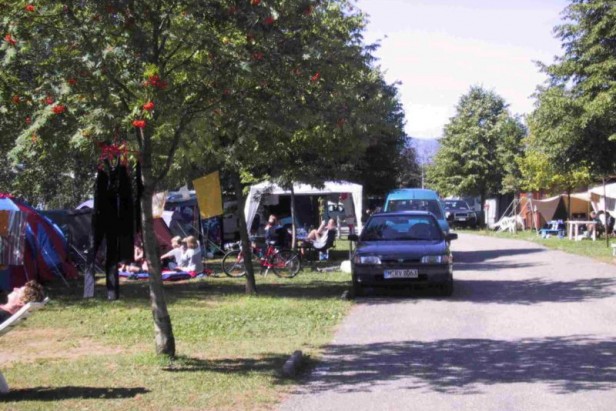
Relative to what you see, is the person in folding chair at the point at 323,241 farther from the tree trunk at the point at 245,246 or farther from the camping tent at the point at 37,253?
the camping tent at the point at 37,253

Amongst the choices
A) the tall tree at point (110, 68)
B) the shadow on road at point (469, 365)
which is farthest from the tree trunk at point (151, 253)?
the shadow on road at point (469, 365)

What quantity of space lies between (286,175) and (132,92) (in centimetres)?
1033

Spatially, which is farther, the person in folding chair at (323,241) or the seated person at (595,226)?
the seated person at (595,226)

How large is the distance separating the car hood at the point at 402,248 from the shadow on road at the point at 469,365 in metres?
3.90

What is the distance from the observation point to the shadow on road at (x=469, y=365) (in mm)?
6836

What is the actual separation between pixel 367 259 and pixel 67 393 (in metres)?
7.32

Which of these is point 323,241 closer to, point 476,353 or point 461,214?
point 476,353

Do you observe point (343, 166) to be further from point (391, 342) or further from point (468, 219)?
point (468, 219)

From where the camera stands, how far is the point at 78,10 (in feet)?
22.6

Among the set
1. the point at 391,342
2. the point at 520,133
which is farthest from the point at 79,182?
the point at 520,133

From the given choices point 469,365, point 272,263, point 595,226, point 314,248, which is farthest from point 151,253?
point 595,226

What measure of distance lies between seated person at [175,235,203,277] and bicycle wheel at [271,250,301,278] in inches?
75.6

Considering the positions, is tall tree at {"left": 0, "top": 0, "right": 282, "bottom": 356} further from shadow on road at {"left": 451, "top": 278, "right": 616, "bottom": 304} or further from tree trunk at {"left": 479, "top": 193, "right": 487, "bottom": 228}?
tree trunk at {"left": 479, "top": 193, "right": 487, "bottom": 228}

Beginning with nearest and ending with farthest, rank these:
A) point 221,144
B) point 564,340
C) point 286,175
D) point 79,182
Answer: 1. point 564,340
2. point 221,144
3. point 286,175
4. point 79,182
